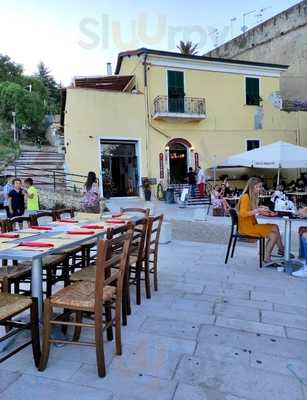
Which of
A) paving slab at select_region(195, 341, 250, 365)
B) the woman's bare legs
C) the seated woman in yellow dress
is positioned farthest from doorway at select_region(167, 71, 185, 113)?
paving slab at select_region(195, 341, 250, 365)

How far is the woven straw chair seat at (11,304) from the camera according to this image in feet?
7.16

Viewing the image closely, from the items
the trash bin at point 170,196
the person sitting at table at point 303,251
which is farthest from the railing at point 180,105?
the person sitting at table at point 303,251

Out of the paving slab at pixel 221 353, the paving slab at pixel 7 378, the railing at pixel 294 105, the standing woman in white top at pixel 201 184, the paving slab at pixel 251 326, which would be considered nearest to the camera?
the paving slab at pixel 7 378

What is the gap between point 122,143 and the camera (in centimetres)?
1608

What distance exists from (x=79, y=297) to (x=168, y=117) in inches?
562

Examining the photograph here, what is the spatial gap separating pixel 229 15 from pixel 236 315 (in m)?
22.9

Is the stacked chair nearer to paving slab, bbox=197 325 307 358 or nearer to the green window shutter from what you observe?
paving slab, bbox=197 325 307 358

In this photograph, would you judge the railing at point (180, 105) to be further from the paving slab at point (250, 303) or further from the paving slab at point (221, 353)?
the paving slab at point (221, 353)

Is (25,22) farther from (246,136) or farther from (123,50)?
(246,136)

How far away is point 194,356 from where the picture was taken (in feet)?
8.11

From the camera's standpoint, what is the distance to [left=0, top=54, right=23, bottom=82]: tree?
31388 millimetres

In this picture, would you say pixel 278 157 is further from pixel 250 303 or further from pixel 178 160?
pixel 178 160

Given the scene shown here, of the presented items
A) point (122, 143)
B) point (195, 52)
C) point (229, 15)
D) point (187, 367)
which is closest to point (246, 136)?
point (122, 143)

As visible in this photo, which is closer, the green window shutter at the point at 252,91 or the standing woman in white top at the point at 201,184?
the standing woman in white top at the point at 201,184
